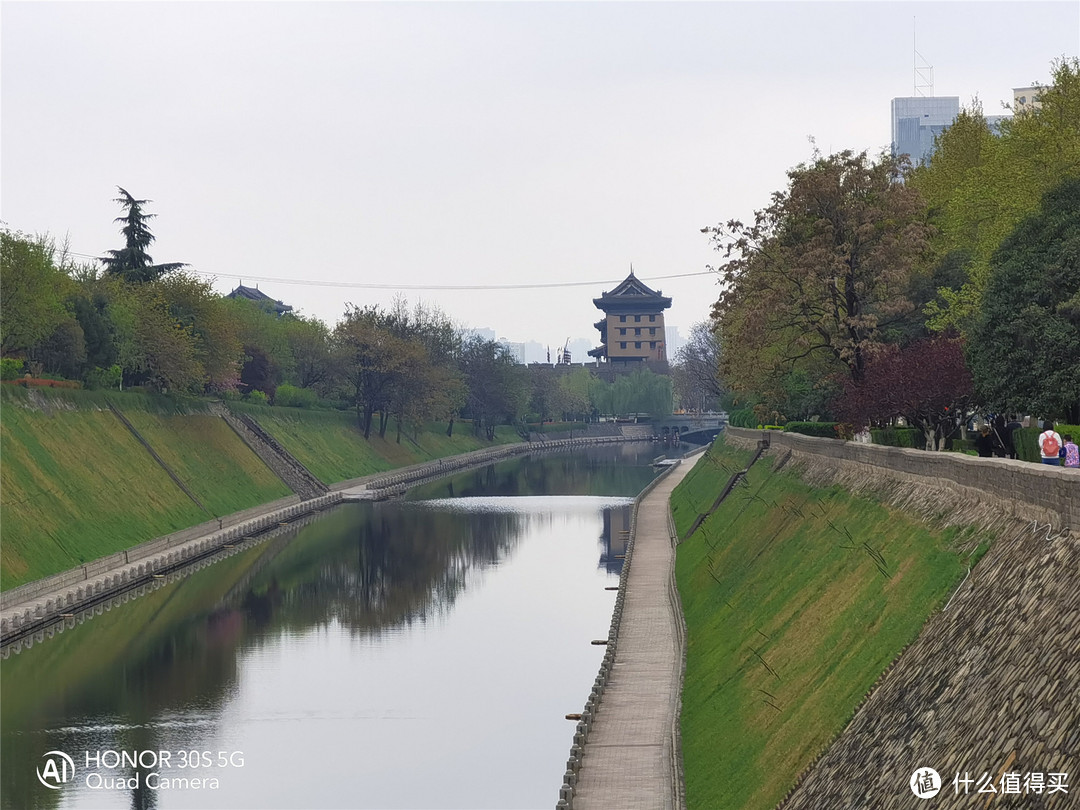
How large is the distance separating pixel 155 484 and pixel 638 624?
3582 cm

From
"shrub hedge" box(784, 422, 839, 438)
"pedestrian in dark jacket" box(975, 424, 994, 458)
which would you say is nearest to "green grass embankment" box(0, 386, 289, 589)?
"shrub hedge" box(784, 422, 839, 438)

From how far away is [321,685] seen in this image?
121 feet

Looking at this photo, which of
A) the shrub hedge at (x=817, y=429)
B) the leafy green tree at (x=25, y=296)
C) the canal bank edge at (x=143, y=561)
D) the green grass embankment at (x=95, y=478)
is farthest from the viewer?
the leafy green tree at (x=25, y=296)

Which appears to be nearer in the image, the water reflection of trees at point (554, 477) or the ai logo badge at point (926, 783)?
the ai logo badge at point (926, 783)

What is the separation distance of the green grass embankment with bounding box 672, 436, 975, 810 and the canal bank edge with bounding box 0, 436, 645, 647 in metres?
21.3

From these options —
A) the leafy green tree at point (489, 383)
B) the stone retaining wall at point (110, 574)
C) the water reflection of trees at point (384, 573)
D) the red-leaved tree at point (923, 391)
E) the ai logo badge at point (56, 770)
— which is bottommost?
the ai logo badge at point (56, 770)

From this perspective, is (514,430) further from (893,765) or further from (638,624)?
(893,765)

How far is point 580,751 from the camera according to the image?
24109mm

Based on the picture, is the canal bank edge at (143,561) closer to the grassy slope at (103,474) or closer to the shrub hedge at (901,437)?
the grassy slope at (103,474)

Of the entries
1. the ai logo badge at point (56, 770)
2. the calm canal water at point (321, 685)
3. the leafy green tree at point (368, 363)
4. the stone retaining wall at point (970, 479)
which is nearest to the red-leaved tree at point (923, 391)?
the stone retaining wall at point (970, 479)

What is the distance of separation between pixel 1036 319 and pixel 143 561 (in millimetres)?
38153

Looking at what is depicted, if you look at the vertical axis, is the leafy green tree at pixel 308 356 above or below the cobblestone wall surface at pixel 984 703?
above

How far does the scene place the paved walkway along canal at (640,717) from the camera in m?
22.2

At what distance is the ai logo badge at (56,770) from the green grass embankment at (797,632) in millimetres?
13767
